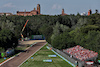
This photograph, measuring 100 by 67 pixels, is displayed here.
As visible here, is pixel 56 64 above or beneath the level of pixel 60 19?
beneath

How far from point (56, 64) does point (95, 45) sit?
2071 cm

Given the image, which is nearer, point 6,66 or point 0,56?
point 6,66

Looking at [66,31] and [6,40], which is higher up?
[66,31]

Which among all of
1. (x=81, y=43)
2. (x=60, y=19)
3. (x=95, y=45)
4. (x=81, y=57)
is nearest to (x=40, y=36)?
(x=60, y=19)

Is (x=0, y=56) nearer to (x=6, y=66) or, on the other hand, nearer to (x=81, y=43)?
(x=6, y=66)

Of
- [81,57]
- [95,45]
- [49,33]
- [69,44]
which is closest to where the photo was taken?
[81,57]

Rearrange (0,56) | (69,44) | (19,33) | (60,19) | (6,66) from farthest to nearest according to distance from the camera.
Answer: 1. (60,19)
2. (19,33)
3. (69,44)
4. (0,56)
5. (6,66)

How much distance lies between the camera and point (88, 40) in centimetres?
6481

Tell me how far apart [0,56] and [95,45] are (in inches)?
1329

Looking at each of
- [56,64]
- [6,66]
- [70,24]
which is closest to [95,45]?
[56,64]

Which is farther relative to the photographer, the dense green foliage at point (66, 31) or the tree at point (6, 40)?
the dense green foliage at point (66, 31)

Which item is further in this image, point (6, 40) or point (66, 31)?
point (66, 31)

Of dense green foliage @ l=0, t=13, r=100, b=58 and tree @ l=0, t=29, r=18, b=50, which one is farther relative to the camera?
dense green foliage @ l=0, t=13, r=100, b=58

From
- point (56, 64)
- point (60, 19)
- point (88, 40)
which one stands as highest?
point (60, 19)
